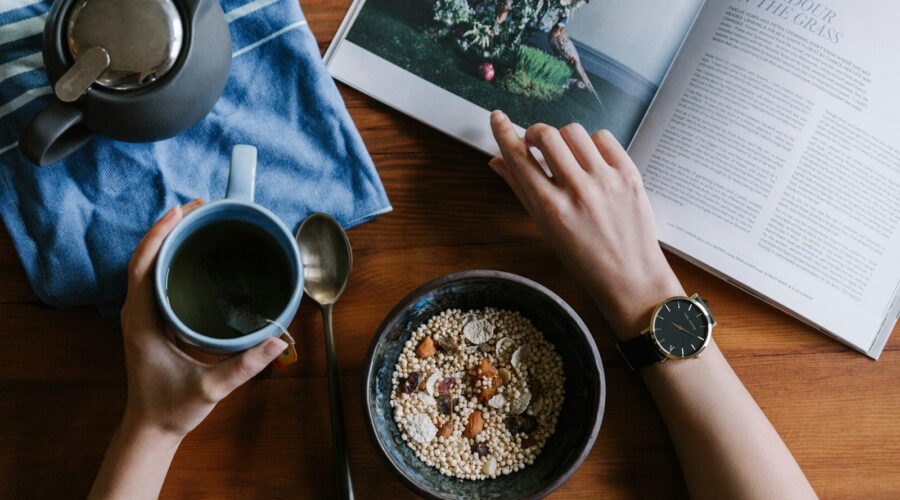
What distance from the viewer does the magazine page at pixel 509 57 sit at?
0.73m

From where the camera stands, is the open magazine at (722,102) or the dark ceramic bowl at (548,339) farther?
the open magazine at (722,102)

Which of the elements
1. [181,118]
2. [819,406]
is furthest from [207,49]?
[819,406]

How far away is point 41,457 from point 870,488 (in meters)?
0.83

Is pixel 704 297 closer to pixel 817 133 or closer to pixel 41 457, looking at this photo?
pixel 817 133

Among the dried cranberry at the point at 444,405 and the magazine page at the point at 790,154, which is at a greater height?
the magazine page at the point at 790,154

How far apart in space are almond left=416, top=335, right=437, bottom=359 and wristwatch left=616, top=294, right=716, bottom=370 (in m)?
0.20

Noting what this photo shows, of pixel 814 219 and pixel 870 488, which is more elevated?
pixel 814 219

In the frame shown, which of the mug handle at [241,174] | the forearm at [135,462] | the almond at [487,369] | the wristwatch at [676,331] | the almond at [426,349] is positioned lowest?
the forearm at [135,462]

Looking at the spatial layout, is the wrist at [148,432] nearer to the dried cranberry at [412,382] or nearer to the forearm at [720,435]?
the dried cranberry at [412,382]

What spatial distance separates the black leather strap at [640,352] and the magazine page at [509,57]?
0.23m

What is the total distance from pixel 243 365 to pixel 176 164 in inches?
9.2

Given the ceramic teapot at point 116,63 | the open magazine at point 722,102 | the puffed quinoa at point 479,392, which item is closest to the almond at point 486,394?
the puffed quinoa at point 479,392

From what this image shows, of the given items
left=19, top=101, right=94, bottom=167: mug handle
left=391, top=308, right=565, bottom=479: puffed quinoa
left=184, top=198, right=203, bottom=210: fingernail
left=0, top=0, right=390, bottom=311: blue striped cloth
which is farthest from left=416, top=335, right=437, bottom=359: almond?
left=19, top=101, right=94, bottom=167: mug handle

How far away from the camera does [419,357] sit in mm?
681
